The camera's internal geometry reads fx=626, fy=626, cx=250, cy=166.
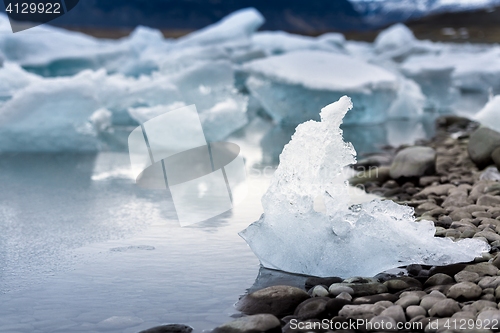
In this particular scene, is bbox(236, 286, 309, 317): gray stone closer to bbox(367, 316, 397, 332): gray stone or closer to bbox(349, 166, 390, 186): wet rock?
bbox(367, 316, 397, 332): gray stone

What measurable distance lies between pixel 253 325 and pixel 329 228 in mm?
683

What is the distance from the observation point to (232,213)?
362 cm

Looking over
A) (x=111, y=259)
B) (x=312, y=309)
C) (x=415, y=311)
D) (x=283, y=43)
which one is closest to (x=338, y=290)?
(x=312, y=309)

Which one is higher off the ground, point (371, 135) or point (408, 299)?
point (408, 299)

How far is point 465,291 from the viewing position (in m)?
2.13

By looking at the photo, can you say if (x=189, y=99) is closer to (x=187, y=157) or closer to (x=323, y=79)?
(x=323, y=79)

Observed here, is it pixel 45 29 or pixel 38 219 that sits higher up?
pixel 38 219

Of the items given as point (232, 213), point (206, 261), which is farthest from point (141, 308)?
point (232, 213)

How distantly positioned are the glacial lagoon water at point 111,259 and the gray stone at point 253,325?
0.25 feet

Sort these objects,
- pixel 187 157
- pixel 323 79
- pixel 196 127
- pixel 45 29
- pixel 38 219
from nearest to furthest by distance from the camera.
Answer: pixel 38 219, pixel 187 157, pixel 196 127, pixel 323 79, pixel 45 29

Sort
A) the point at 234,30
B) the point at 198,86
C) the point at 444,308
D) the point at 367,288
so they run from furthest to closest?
the point at 234,30, the point at 198,86, the point at 367,288, the point at 444,308

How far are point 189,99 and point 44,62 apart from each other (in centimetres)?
606

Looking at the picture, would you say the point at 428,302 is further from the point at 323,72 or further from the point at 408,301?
the point at 323,72

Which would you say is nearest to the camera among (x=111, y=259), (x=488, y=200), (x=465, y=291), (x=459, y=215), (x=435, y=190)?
(x=465, y=291)
